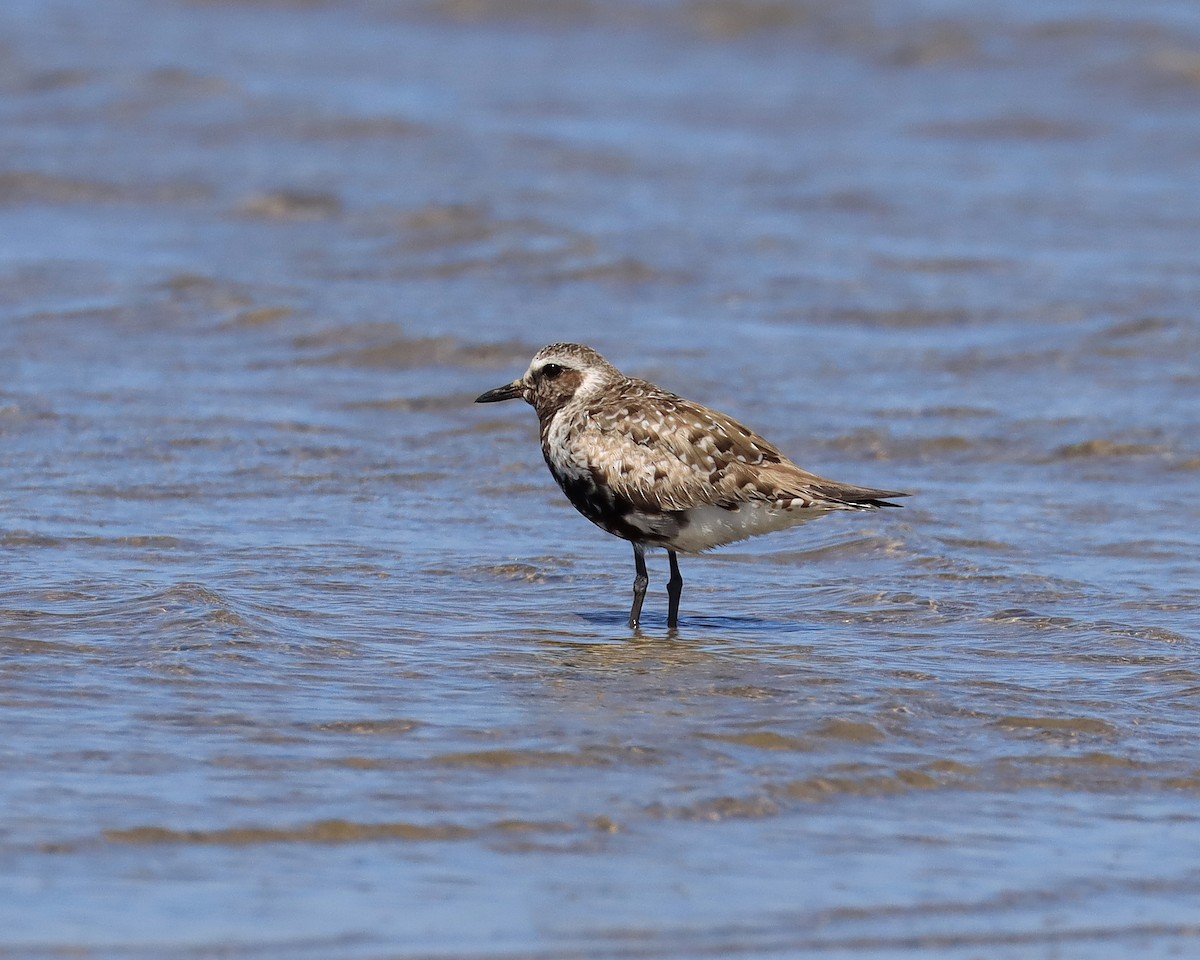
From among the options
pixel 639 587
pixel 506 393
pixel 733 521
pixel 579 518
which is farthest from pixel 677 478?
pixel 579 518

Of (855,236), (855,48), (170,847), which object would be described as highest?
(855,48)

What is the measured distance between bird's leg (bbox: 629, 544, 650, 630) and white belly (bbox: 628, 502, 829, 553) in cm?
17

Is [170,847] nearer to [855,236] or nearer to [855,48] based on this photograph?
[855,236]

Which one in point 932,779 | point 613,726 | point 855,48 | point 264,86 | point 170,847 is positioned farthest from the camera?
point 855,48

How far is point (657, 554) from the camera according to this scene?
11.9 metres

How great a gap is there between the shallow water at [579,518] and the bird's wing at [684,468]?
71 centimetres

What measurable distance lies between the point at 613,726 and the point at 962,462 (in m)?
6.16

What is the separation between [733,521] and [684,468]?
0.38 meters

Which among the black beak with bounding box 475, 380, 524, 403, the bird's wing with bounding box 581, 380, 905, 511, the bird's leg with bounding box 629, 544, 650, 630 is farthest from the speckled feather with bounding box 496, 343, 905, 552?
the black beak with bounding box 475, 380, 524, 403

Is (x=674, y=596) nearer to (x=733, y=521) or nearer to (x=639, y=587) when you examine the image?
(x=639, y=587)

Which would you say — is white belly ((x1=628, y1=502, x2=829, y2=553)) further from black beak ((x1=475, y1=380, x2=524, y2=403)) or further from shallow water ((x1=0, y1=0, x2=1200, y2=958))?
black beak ((x1=475, y1=380, x2=524, y2=403))

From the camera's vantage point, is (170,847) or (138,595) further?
(138,595)

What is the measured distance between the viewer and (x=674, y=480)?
9.59 metres

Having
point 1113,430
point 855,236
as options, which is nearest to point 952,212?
point 855,236
